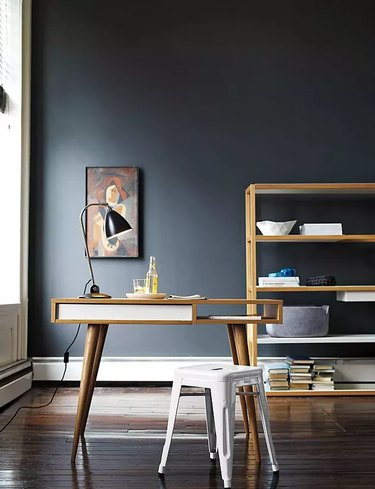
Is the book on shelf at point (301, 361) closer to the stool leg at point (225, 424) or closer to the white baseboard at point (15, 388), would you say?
the white baseboard at point (15, 388)

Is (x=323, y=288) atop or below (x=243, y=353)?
atop

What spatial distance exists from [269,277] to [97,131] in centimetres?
184

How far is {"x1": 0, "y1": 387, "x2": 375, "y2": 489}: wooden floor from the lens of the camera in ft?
9.46

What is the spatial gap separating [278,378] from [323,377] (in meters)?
0.34

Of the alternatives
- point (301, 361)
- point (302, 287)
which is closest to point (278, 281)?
point (302, 287)

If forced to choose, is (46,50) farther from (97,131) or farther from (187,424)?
(187,424)

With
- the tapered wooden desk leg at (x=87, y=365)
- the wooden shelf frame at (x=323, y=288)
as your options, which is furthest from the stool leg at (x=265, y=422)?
the wooden shelf frame at (x=323, y=288)

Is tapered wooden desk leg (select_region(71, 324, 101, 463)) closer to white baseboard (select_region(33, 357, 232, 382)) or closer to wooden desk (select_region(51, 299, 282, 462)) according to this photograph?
wooden desk (select_region(51, 299, 282, 462))

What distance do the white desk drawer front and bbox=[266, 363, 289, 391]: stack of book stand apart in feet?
6.73

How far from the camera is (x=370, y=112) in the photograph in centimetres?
568

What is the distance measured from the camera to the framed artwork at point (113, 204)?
5.54 m

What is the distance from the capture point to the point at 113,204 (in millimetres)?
5555

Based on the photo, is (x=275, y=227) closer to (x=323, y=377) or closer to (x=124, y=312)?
(x=323, y=377)

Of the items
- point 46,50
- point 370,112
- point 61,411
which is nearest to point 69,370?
point 61,411
